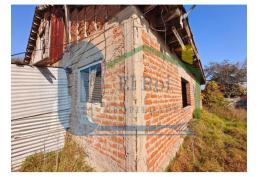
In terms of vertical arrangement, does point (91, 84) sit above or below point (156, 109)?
above

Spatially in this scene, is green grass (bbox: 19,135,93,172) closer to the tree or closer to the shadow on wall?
the shadow on wall

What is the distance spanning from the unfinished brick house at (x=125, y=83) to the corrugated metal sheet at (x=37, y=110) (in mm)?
340

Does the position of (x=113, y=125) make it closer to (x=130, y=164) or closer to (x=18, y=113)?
(x=130, y=164)

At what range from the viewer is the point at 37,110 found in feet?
10.7

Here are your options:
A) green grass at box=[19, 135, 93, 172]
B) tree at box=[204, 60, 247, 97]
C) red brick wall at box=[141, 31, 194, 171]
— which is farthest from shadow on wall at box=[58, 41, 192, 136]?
tree at box=[204, 60, 247, 97]

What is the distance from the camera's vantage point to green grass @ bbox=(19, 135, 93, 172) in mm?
2600

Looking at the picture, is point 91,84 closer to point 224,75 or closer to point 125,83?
point 125,83

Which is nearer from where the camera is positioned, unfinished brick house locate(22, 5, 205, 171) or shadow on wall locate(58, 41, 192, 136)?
unfinished brick house locate(22, 5, 205, 171)

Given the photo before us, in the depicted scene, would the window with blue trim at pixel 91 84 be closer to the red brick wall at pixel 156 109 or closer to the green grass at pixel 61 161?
the red brick wall at pixel 156 109

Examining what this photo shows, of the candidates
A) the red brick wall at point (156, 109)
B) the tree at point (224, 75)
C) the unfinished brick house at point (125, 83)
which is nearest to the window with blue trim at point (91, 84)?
the unfinished brick house at point (125, 83)

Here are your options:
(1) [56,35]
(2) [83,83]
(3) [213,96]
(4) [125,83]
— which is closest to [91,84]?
(2) [83,83]

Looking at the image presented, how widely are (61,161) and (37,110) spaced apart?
1355 millimetres

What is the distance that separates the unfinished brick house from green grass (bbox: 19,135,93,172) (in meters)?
0.19

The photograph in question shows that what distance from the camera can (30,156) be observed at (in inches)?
120
